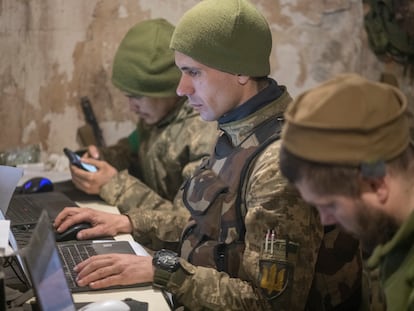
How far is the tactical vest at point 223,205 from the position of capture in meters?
1.65

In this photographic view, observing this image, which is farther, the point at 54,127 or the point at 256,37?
the point at 54,127

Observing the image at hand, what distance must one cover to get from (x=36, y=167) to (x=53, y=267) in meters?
1.52

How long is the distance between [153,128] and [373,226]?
1.47 meters

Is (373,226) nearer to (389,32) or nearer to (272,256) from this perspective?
(272,256)

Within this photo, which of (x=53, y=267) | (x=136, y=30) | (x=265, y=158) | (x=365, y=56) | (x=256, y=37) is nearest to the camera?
(x=53, y=267)

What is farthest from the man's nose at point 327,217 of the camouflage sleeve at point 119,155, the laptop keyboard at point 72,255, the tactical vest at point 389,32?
the tactical vest at point 389,32

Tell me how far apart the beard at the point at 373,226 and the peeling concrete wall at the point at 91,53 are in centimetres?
183

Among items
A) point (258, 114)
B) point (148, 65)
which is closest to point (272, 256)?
point (258, 114)

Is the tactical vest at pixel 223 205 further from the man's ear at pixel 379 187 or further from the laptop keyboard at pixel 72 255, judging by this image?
the man's ear at pixel 379 187

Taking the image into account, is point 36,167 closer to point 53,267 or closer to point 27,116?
point 27,116

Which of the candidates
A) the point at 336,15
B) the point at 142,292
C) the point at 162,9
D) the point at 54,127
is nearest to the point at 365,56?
the point at 336,15

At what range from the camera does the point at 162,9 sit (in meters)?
2.88

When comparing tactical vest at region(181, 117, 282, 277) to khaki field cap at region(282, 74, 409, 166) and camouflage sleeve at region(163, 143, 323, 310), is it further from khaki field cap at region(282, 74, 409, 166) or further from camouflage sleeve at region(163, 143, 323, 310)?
khaki field cap at region(282, 74, 409, 166)

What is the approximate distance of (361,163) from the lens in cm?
116
